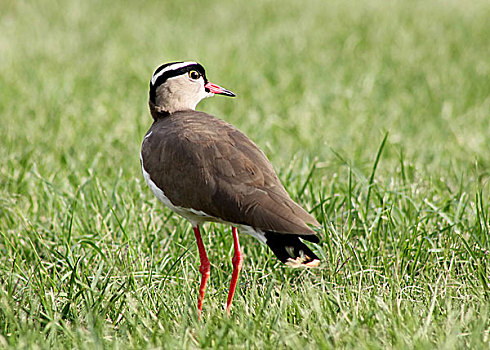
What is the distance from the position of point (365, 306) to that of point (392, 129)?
14.2 feet

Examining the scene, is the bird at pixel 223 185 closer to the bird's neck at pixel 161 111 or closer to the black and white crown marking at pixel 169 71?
the bird's neck at pixel 161 111

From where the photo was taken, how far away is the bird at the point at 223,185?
10.7 feet

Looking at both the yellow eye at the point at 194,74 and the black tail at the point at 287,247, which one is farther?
the yellow eye at the point at 194,74

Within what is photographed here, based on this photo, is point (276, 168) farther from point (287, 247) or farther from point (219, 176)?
point (287, 247)

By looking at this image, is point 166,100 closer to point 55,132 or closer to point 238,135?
point 238,135

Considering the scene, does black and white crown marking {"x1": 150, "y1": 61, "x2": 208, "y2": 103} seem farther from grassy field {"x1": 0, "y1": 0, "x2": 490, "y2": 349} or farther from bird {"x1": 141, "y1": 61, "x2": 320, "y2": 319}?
grassy field {"x1": 0, "y1": 0, "x2": 490, "y2": 349}

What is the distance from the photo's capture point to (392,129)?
723cm

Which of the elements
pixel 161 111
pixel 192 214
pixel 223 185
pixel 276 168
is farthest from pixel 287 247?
pixel 276 168

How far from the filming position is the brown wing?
324cm

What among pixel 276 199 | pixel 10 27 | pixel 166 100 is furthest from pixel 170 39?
pixel 276 199

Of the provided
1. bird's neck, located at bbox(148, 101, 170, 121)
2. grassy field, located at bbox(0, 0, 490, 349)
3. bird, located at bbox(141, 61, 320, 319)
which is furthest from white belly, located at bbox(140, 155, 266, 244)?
bird's neck, located at bbox(148, 101, 170, 121)

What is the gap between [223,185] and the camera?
3377 millimetres

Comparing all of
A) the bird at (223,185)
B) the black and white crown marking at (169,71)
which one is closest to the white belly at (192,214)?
the bird at (223,185)

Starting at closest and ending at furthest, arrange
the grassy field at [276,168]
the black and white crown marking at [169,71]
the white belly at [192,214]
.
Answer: the grassy field at [276,168], the white belly at [192,214], the black and white crown marking at [169,71]
